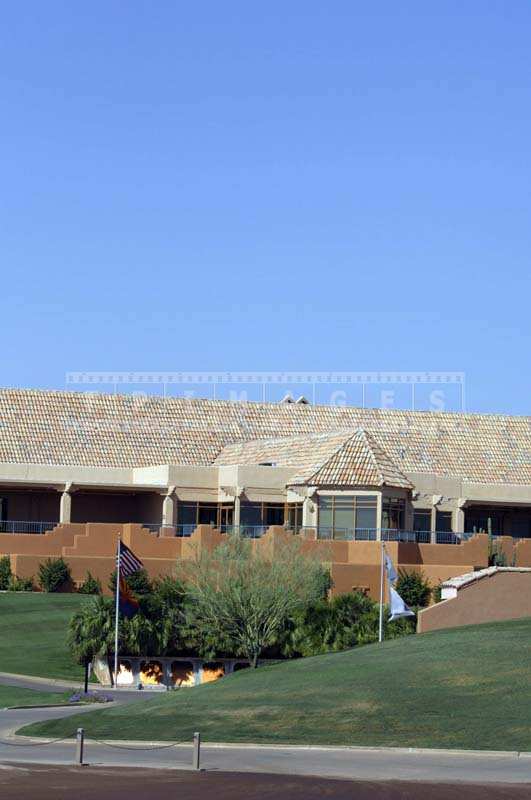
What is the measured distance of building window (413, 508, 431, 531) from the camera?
70.6 metres

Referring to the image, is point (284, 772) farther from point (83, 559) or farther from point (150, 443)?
point (150, 443)

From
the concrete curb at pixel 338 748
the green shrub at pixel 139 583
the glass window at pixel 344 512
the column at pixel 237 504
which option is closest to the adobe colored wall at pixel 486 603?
the glass window at pixel 344 512

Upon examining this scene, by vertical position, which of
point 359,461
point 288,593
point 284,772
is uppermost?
point 359,461

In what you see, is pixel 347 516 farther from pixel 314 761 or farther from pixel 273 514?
pixel 314 761

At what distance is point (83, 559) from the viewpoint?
6494 centimetres

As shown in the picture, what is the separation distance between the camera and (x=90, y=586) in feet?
210

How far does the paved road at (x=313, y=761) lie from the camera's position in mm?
29453

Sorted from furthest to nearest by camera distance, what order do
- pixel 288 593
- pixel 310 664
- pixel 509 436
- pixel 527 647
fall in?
pixel 509 436, pixel 288 593, pixel 310 664, pixel 527 647

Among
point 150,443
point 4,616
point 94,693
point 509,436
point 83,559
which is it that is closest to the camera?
point 94,693

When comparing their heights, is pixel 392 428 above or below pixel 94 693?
above

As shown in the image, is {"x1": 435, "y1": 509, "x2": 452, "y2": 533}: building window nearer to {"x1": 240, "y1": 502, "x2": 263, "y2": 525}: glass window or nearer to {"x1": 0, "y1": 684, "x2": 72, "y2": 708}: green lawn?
{"x1": 240, "y1": 502, "x2": 263, "y2": 525}: glass window

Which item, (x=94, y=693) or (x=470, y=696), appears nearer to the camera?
(x=470, y=696)

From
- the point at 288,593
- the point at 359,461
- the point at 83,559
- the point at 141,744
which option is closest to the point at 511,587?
the point at 288,593

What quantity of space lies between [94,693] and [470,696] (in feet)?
55.9
